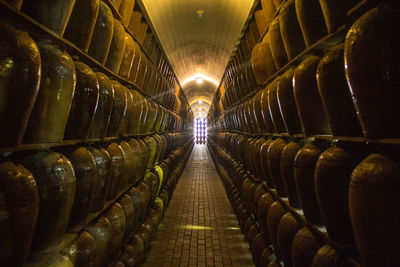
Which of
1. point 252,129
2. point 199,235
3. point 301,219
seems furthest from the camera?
point 199,235

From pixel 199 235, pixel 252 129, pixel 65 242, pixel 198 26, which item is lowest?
pixel 199 235

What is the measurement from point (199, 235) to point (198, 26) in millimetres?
3649

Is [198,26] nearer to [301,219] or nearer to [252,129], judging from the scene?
[252,129]

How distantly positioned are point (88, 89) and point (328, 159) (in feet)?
3.59

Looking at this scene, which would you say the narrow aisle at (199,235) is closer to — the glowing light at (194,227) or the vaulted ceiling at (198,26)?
the glowing light at (194,227)

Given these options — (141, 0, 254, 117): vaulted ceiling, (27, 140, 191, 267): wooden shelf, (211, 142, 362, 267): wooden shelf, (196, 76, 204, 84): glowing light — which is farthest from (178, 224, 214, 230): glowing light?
(196, 76, 204, 84): glowing light

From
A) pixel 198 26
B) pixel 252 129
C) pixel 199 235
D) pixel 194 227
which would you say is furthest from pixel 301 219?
pixel 198 26

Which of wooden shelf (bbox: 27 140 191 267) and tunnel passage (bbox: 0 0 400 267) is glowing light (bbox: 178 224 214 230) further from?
wooden shelf (bbox: 27 140 191 267)

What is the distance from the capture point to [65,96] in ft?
3.34

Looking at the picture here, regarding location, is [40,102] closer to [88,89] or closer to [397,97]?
[88,89]

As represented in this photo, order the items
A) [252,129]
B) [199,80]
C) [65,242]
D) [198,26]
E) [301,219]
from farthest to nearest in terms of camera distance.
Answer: [199,80]
[198,26]
[252,129]
[301,219]
[65,242]

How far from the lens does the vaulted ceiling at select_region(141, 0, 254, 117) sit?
3829 mm

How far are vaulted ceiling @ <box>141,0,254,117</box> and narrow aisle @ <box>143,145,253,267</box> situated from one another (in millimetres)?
2854

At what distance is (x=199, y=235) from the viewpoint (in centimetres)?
322
